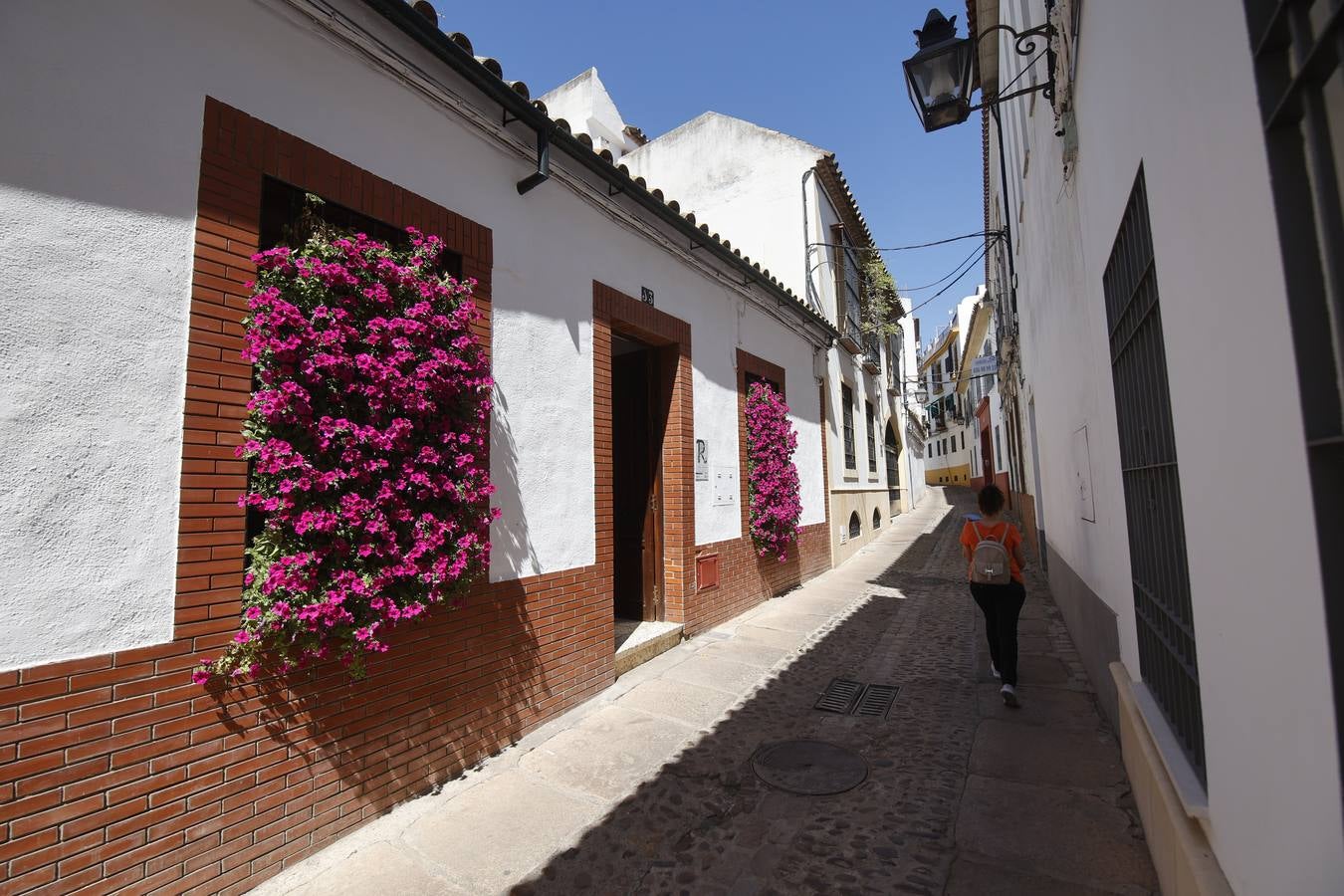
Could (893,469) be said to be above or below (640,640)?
above

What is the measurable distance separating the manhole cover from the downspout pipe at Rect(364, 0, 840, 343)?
4265mm

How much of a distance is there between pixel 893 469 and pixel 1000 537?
47.6 ft

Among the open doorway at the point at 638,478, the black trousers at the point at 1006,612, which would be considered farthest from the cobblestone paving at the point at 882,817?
the open doorway at the point at 638,478

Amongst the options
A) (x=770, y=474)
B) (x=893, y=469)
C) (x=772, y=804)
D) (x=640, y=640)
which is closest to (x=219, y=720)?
(x=772, y=804)

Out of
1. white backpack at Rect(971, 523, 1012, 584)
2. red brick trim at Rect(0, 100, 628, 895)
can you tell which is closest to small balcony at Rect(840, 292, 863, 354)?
white backpack at Rect(971, 523, 1012, 584)

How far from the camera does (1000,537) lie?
4.55m

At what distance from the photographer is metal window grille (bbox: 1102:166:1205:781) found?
2271 millimetres

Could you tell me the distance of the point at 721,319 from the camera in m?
7.41

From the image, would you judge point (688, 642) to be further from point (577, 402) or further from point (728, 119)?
point (728, 119)

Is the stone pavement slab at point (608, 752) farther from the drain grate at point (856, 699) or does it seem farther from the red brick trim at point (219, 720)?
the drain grate at point (856, 699)

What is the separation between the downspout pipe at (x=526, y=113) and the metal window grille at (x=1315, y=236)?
4.00 metres

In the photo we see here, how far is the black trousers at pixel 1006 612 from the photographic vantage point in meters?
4.49

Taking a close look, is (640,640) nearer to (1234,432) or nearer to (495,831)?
(495,831)

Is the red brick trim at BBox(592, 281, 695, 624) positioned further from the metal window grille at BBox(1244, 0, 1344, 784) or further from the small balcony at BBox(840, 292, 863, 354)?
the small balcony at BBox(840, 292, 863, 354)
